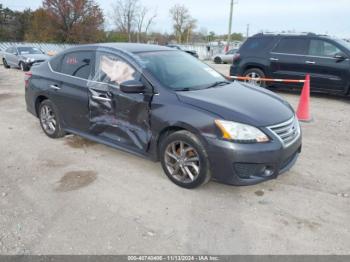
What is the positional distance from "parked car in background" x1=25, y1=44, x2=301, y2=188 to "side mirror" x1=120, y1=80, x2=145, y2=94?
12 mm

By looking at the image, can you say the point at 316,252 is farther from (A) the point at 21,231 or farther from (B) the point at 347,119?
(B) the point at 347,119

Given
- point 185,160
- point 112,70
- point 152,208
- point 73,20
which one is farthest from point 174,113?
point 73,20

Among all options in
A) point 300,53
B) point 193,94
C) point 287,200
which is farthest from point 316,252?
point 300,53

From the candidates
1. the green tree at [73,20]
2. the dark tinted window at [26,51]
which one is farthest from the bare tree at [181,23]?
the dark tinted window at [26,51]

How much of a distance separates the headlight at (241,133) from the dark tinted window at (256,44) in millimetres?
6652

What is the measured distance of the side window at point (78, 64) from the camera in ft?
14.8

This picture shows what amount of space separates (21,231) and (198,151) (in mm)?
1903

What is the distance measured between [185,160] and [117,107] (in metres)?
1.18

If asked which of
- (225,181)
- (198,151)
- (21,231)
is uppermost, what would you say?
Result: (198,151)

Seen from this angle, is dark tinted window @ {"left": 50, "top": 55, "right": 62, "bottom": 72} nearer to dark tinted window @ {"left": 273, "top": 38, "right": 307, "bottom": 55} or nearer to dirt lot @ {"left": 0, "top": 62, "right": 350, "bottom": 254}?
dirt lot @ {"left": 0, "top": 62, "right": 350, "bottom": 254}

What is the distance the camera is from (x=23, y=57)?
15.8 meters

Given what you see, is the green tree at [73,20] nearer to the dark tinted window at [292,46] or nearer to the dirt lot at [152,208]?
the dark tinted window at [292,46]

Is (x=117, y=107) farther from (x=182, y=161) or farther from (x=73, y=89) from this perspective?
(x=182, y=161)

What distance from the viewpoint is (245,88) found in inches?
167
